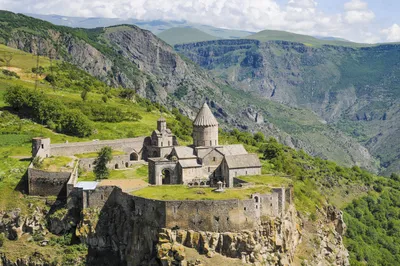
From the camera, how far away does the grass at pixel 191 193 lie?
64.3 meters

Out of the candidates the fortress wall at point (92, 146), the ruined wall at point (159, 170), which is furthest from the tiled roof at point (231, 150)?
the fortress wall at point (92, 146)

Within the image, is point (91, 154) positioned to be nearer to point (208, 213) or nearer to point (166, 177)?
point (166, 177)

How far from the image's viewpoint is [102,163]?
84.2m

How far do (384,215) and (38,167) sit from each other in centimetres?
11013

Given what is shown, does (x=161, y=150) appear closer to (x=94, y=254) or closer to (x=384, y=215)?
(x=94, y=254)

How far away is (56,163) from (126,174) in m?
11.0

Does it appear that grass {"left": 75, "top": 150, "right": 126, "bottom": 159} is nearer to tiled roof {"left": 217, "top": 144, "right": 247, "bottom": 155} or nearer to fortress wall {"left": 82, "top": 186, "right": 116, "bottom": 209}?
fortress wall {"left": 82, "top": 186, "right": 116, "bottom": 209}

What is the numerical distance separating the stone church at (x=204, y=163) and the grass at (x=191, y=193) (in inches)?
213

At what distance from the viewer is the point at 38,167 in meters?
78.0

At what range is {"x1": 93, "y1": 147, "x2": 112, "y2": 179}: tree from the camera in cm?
8212

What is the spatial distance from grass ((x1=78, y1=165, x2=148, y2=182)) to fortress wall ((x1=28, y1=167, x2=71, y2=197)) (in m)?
5.47

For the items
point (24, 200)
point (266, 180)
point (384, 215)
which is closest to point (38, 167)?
point (24, 200)

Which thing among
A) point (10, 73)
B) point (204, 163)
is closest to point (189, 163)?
point (204, 163)

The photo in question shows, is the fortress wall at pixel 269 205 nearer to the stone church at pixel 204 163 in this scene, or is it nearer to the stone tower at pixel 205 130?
the stone church at pixel 204 163
